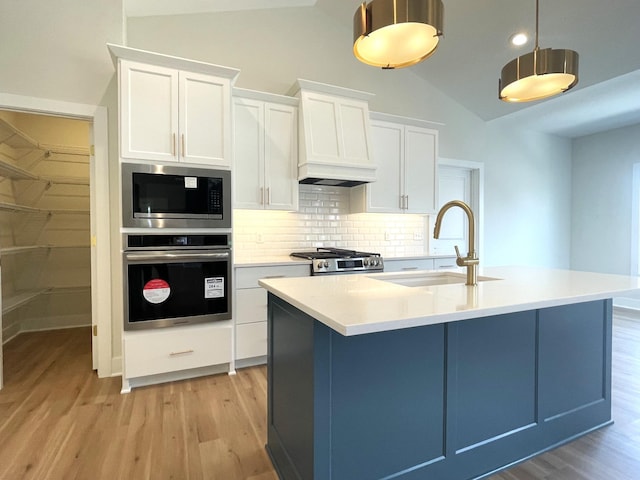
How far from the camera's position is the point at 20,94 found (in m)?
2.55

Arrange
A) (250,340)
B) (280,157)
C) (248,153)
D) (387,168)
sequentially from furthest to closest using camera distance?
(387,168), (280,157), (248,153), (250,340)

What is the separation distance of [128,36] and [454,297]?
3.45 m

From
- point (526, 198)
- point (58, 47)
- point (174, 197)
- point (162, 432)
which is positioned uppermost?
point (58, 47)

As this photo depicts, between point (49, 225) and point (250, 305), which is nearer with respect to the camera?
point (250, 305)

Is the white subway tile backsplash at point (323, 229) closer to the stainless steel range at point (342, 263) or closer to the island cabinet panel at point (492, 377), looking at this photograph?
the stainless steel range at point (342, 263)

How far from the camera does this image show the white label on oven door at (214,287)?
2.68 m

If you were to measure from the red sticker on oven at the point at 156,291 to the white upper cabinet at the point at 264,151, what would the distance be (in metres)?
0.96

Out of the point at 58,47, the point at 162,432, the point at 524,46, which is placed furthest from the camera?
the point at 524,46

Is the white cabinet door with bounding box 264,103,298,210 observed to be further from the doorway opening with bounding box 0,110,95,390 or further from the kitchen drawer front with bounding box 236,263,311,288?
the doorway opening with bounding box 0,110,95,390

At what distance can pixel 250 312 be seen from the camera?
9.47ft

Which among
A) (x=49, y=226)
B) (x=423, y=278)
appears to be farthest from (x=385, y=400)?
(x=49, y=226)

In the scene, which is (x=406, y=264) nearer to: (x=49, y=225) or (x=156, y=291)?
(x=156, y=291)

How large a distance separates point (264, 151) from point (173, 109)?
2.82 ft

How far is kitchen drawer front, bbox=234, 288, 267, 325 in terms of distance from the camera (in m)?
2.84
